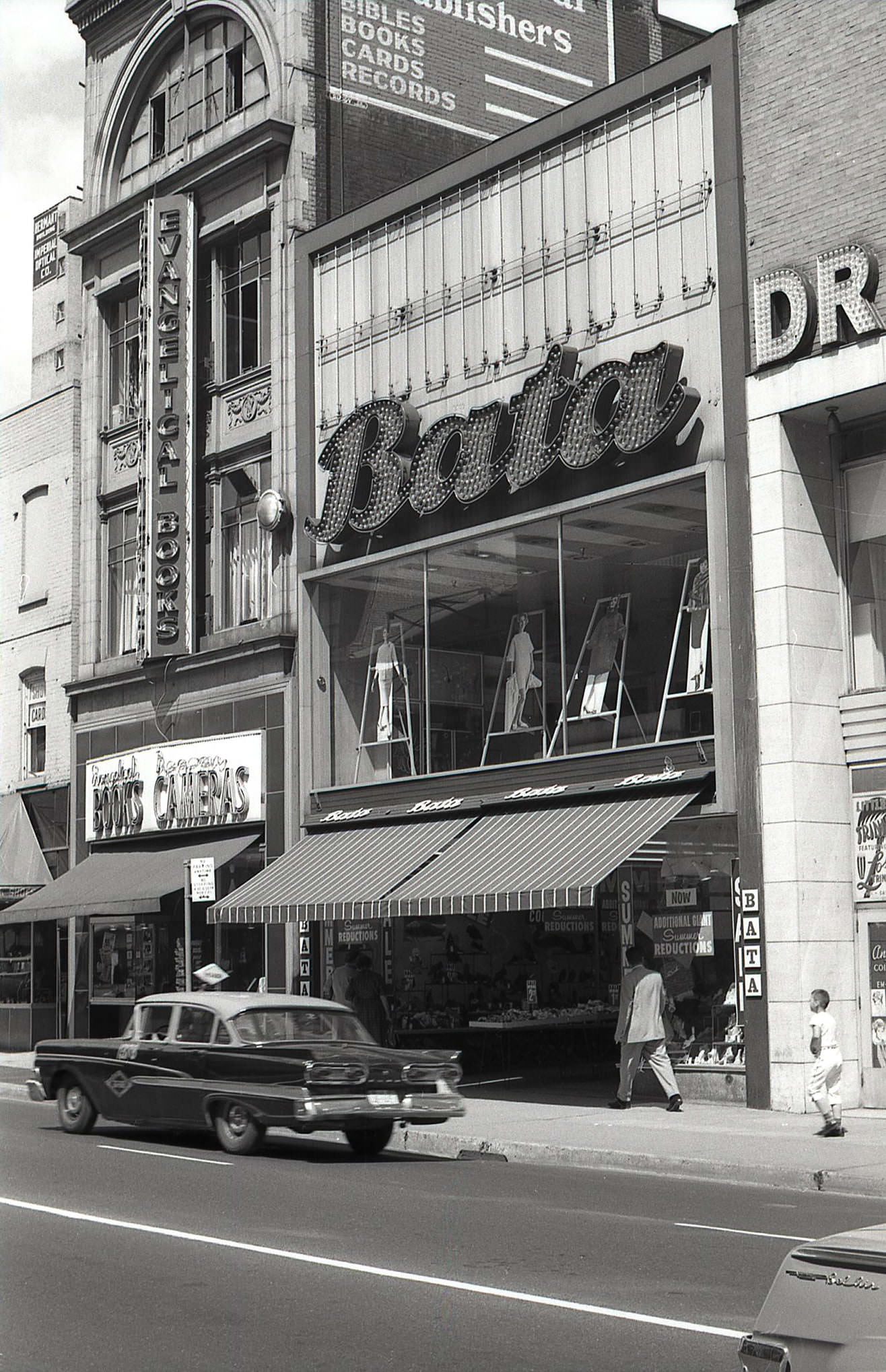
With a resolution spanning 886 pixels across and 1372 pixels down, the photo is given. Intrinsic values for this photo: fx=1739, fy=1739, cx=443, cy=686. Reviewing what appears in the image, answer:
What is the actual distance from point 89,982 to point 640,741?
45.3ft

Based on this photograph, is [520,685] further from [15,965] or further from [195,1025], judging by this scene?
[15,965]

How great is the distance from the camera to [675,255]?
2138 centimetres

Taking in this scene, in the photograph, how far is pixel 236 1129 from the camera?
15.8m

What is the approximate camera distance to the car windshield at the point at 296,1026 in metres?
16.3

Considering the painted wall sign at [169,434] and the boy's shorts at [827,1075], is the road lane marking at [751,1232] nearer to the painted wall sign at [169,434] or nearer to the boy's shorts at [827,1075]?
the boy's shorts at [827,1075]

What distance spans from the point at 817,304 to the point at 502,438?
507 centimetres

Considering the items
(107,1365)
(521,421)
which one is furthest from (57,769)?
(107,1365)

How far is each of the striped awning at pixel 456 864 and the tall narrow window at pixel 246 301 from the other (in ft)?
27.9

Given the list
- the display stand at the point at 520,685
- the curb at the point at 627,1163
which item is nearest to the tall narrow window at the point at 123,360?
the display stand at the point at 520,685

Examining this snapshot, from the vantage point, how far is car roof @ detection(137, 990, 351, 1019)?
1656 cm

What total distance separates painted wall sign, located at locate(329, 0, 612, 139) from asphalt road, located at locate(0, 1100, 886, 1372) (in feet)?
67.7

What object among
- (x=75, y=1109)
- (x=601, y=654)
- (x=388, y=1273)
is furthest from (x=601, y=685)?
(x=388, y=1273)

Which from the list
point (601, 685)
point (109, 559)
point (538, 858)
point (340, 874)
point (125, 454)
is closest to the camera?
point (538, 858)

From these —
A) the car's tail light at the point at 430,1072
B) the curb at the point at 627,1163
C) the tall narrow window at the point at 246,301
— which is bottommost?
the curb at the point at 627,1163
